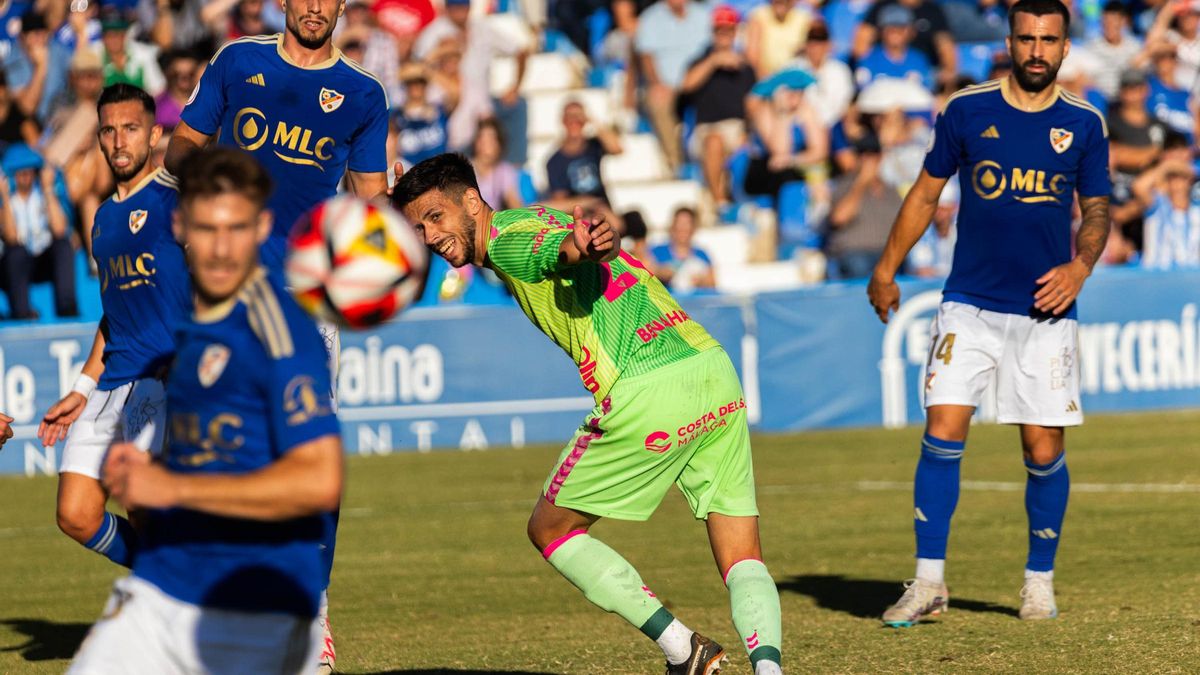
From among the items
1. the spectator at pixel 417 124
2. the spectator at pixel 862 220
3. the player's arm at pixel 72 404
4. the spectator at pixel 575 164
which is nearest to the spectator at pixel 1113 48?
the spectator at pixel 862 220

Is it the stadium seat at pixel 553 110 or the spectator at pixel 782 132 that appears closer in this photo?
the spectator at pixel 782 132

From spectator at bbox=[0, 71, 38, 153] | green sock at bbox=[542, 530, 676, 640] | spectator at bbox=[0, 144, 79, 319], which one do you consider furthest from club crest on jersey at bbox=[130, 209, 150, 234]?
A: spectator at bbox=[0, 71, 38, 153]

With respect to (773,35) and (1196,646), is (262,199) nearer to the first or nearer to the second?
(1196,646)

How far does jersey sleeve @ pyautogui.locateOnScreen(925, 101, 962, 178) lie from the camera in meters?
8.41

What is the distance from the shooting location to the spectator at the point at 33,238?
18.2 meters

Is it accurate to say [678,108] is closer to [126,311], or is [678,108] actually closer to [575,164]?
[575,164]

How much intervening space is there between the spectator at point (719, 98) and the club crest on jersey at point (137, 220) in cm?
1458

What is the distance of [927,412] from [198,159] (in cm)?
477

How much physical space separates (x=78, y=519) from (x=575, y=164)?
12.6 m

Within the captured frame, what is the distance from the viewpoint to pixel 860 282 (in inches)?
709

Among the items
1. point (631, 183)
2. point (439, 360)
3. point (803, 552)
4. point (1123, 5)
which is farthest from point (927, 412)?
point (1123, 5)

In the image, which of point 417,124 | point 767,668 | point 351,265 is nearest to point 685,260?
point 417,124

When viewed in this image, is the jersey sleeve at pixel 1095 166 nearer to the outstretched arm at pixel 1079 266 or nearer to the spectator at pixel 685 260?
the outstretched arm at pixel 1079 266

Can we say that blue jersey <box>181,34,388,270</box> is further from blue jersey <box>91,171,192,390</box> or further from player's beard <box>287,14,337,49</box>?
blue jersey <box>91,171,192,390</box>
